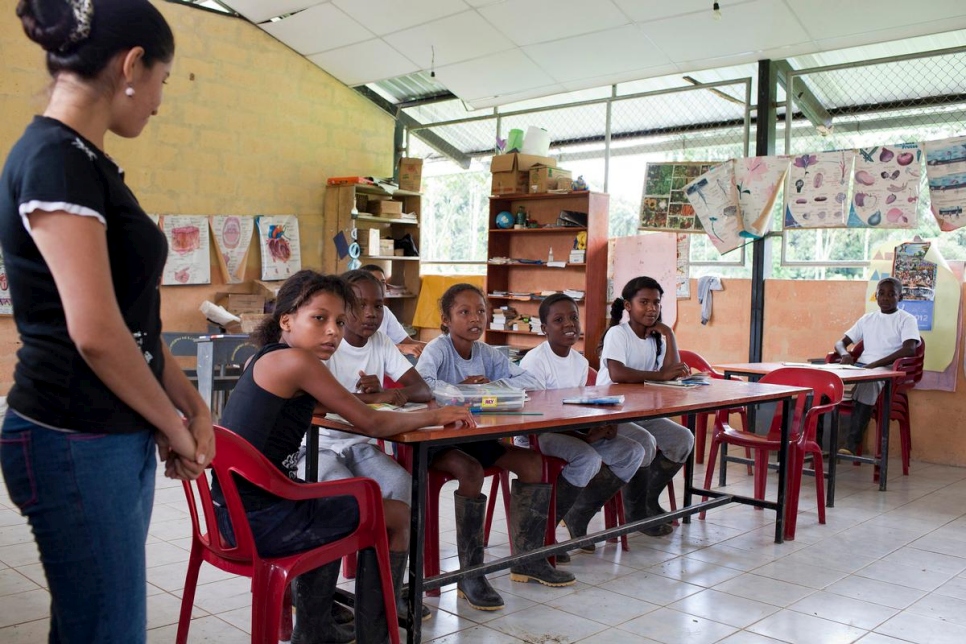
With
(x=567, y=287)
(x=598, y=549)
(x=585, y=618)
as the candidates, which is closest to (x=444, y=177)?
(x=567, y=287)

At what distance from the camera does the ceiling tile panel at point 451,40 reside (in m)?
7.11

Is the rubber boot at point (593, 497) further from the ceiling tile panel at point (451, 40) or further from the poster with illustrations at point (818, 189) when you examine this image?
the ceiling tile panel at point (451, 40)

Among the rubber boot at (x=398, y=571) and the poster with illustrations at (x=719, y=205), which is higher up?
the poster with illustrations at (x=719, y=205)

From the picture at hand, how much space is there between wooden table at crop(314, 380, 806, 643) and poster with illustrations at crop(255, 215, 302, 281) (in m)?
5.01

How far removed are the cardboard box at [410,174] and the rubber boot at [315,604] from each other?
666 centimetres

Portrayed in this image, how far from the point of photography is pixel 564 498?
353cm

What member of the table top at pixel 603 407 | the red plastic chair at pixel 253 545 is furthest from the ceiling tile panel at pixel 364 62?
the red plastic chair at pixel 253 545

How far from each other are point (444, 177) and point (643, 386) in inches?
217

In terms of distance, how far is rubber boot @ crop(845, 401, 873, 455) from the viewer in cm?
607

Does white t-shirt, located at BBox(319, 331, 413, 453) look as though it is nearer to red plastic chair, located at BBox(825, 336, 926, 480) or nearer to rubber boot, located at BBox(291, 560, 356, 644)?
rubber boot, located at BBox(291, 560, 356, 644)

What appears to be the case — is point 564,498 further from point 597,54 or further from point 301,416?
point 597,54

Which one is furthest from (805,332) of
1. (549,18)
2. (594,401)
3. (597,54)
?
(594,401)

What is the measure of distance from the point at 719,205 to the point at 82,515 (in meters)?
6.11

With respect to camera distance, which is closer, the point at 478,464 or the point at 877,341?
the point at 478,464
